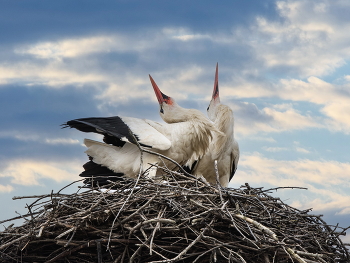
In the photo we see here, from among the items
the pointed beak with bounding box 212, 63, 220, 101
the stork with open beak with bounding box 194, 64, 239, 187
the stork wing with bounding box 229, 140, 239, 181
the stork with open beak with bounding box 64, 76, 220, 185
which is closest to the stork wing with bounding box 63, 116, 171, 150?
the stork with open beak with bounding box 64, 76, 220, 185

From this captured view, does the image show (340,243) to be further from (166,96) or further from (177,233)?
(166,96)

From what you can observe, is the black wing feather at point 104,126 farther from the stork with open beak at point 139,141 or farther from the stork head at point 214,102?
the stork head at point 214,102

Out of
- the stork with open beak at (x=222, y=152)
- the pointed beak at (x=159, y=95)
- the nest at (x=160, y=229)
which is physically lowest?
the nest at (x=160, y=229)

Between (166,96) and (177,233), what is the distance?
2.62 metres

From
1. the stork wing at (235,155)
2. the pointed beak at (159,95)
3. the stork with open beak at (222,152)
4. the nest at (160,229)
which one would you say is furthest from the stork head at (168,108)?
the nest at (160,229)

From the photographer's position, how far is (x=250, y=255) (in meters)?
2.95

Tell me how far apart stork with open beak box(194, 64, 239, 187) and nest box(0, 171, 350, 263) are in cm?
189

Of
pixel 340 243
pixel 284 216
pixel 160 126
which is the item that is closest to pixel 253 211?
pixel 284 216

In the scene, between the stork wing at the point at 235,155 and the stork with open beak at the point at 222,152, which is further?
the stork wing at the point at 235,155

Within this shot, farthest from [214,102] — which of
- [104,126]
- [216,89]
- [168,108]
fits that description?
[104,126]

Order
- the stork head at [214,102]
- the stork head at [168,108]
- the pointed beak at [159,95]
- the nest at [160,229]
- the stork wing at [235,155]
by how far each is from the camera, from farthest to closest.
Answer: the stork head at [214,102] < the stork wing at [235,155] < the pointed beak at [159,95] < the stork head at [168,108] < the nest at [160,229]

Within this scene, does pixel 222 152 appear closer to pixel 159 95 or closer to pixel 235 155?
A: pixel 235 155

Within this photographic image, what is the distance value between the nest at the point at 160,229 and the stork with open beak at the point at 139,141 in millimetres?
1240

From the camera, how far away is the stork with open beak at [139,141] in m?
4.55
